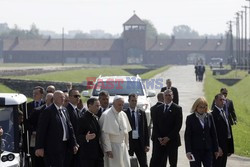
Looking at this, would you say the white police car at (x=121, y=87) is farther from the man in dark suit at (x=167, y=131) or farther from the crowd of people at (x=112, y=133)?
the man in dark suit at (x=167, y=131)

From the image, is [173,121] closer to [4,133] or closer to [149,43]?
[4,133]

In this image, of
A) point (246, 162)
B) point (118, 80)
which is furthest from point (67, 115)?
point (118, 80)

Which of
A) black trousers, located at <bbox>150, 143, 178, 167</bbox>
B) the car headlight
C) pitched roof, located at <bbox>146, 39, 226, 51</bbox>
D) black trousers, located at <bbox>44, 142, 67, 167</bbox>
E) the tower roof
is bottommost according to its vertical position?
black trousers, located at <bbox>150, 143, 178, 167</bbox>

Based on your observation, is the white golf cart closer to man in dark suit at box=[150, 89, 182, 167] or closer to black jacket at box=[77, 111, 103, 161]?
black jacket at box=[77, 111, 103, 161]

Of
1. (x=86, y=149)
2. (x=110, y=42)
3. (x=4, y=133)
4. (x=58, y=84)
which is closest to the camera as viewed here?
(x=4, y=133)

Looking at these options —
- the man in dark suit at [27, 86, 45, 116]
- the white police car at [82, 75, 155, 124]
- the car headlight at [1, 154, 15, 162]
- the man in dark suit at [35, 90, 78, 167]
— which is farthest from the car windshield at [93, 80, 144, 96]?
the car headlight at [1, 154, 15, 162]

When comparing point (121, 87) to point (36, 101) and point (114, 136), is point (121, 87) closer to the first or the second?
point (36, 101)

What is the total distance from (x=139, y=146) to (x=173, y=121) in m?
0.76

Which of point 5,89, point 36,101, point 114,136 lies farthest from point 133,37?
point 114,136

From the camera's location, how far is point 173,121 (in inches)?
514

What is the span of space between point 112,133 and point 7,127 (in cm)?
163

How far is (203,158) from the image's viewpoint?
1177cm

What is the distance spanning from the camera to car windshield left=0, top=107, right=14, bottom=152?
10.0 metres

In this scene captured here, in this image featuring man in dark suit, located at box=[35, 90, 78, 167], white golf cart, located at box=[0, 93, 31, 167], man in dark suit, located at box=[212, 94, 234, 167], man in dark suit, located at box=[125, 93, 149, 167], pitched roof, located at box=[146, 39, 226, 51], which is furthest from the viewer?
pitched roof, located at box=[146, 39, 226, 51]
